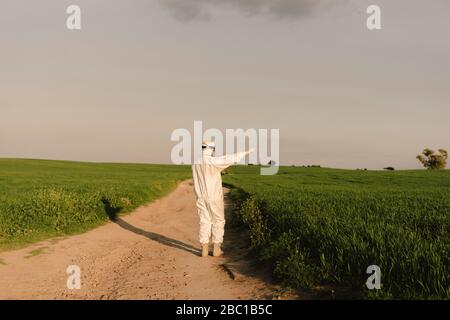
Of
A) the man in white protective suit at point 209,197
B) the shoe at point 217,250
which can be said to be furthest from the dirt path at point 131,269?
the man in white protective suit at point 209,197

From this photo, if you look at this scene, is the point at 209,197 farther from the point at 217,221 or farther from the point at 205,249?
the point at 205,249

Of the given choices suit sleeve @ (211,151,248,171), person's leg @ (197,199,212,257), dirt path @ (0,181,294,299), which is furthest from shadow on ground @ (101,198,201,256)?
suit sleeve @ (211,151,248,171)

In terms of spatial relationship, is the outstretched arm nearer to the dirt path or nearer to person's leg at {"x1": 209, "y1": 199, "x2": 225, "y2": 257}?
person's leg at {"x1": 209, "y1": 199, "x2": 225, "y2": 257}

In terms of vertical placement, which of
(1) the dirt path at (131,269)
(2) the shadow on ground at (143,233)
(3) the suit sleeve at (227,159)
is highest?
(3) the suit sleeve at (227,159)

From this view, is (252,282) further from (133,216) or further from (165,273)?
(133,216)

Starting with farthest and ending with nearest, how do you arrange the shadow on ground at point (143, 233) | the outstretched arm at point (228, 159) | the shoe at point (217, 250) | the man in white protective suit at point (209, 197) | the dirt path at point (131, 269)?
1. the shadow on ground at point (143, 233)
2. the shoe at point (217, 250)
3. the man in white protective suit at point (209, 197)
4. the outstretched arm at point (228, 159)
5. the dirt path at point (131, 269)

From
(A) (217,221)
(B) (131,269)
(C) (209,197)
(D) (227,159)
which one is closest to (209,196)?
(C) (209,197)

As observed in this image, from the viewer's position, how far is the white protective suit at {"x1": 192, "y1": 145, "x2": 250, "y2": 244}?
35.0 ft

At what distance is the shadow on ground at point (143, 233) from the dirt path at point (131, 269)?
31 mm

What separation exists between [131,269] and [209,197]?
8.52 ft

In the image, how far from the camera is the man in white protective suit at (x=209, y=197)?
420 inches

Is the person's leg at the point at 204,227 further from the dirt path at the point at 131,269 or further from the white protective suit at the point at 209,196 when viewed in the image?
the dirt path at the point at 131,269

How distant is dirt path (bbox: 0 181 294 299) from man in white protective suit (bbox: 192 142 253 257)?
534 mm
